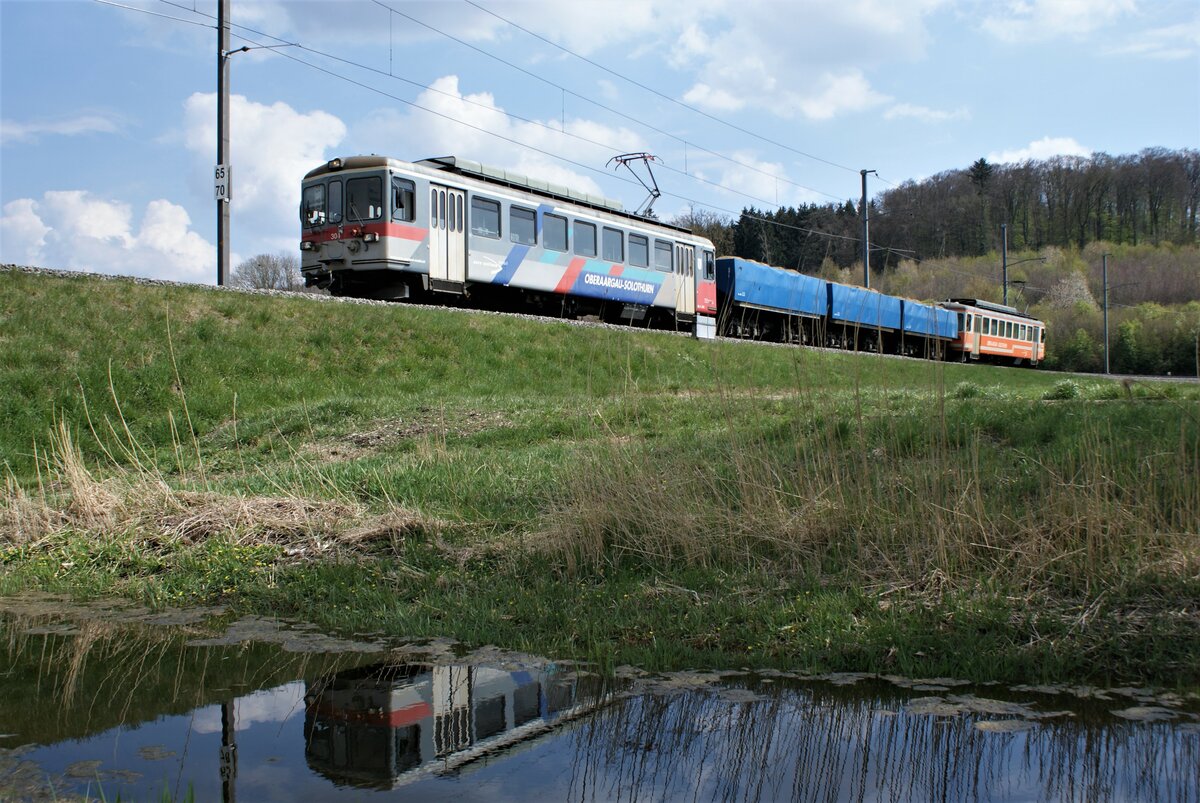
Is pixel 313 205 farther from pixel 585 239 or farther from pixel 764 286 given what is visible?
pixel 764 286

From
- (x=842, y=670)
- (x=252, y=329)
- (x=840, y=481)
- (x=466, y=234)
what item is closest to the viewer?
(x=842, y=670)

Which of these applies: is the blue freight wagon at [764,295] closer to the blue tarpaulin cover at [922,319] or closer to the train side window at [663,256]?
the train side window at [663,256]

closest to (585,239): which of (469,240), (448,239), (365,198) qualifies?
(469,240)

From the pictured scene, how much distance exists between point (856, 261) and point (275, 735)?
37.6m

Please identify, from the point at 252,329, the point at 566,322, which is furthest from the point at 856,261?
the point at 252,329

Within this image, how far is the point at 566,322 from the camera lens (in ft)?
65.6

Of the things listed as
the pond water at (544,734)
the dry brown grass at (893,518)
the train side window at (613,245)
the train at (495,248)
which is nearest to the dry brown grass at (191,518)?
the dry brown grass at (893,518)

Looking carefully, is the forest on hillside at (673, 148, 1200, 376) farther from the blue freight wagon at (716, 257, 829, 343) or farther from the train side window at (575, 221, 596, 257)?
the train side window at (575, 221, 596, 257)

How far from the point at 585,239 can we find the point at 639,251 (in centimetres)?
241

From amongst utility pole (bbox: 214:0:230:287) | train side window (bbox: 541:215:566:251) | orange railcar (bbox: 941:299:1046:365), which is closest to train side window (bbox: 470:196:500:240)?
train side window (bbox: 541:215:566:251)

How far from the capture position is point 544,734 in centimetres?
363

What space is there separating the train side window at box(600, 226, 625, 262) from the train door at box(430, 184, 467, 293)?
4.83 metres

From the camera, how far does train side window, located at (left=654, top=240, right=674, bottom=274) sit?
2569 cm

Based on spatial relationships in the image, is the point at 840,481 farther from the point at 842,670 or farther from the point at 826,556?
the point at 842,670
